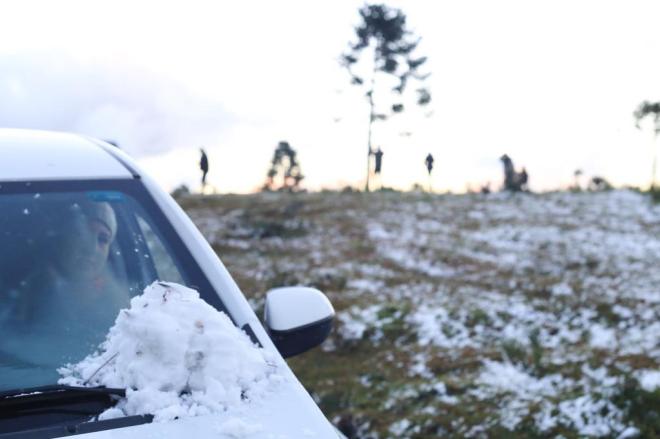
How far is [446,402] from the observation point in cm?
674

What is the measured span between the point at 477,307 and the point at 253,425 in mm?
8251

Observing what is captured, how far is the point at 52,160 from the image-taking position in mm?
2885

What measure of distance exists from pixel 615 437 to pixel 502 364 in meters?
2.08

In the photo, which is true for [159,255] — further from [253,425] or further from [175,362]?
[253,425]

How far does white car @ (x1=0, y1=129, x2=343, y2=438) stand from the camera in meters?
2.04

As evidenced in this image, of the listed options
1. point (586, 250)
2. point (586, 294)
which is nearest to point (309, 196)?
point (586, 250)

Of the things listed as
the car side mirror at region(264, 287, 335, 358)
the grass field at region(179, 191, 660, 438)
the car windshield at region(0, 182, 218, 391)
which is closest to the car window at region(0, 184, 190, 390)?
the car windshield at region(0, 182, 218, 391)

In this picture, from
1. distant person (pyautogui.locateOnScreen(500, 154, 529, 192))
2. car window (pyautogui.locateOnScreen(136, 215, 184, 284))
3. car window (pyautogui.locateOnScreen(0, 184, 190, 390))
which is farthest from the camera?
distant person (pyautogui.locateOnScreen(500, 154, 529, 192))

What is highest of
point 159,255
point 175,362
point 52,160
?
point 52,160

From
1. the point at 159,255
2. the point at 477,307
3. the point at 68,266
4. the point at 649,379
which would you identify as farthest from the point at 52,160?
the point at 477,307

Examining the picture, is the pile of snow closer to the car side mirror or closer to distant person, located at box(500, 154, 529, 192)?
the car side mirror

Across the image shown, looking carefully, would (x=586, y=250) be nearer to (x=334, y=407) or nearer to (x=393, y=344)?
(x=393, y=344)

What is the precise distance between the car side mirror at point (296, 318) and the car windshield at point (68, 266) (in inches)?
13.7

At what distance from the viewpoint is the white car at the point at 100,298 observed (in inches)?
80.4
